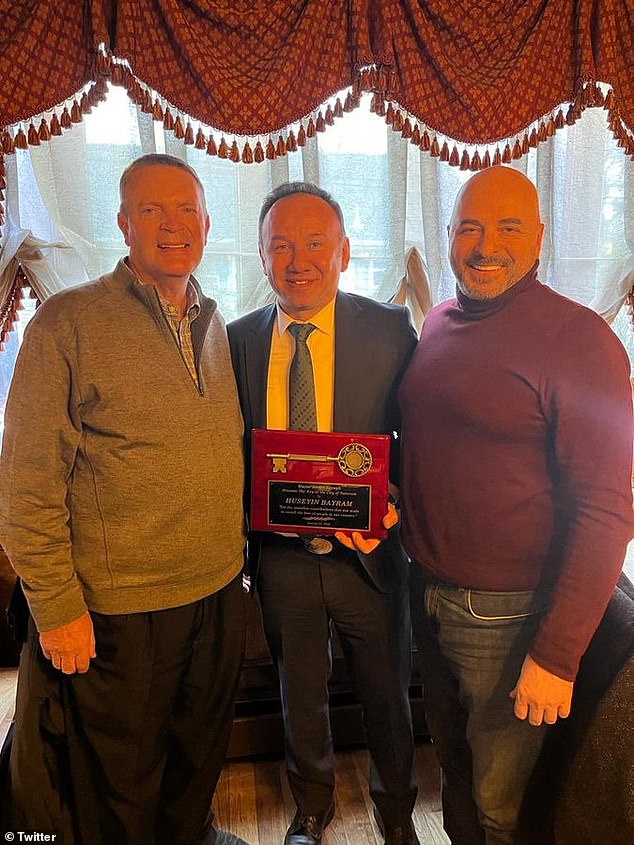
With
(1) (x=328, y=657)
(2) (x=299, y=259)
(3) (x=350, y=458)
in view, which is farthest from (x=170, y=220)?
(1) (x=328, y=657)

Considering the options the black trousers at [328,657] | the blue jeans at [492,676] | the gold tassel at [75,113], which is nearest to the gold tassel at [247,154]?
the gold tassel at [75,113]

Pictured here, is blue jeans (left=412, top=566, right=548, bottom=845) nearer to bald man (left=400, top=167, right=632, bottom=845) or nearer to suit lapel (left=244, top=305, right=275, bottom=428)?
bald man (left=400, top=167, right=632, bottom=845)

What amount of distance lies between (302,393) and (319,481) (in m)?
0.20

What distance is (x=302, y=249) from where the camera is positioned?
1300mm

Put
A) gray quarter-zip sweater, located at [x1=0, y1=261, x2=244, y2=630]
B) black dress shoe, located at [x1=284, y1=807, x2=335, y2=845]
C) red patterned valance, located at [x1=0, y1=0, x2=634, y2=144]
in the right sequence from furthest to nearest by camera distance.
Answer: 1. red patterned valance, located at [x1=0, y1=0, x2=634, y2=144]
2. black dress shoe, located at [x1=284, y1=807, x2=335, y2=845]
3. gray quarter-zip sweater, located at [x1=0, y1=261, x2=244, y2=630]

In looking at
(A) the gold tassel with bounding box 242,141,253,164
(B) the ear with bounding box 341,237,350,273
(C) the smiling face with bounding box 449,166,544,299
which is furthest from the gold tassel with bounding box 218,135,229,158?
(C) the smiling face with bounding box 449,166,544,299

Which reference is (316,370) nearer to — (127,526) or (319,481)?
(319,481)

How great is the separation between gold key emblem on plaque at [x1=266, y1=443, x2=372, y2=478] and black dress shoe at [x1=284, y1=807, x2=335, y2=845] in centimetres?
87

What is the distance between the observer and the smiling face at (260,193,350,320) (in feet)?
4.27

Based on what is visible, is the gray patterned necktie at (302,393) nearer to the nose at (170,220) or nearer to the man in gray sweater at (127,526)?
the man in gray sweater at (127,526)

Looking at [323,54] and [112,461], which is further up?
[323,54]

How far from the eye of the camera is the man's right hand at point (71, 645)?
3.82 ft

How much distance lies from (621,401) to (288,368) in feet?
2.15

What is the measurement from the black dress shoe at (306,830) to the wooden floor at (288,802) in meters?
0.07
